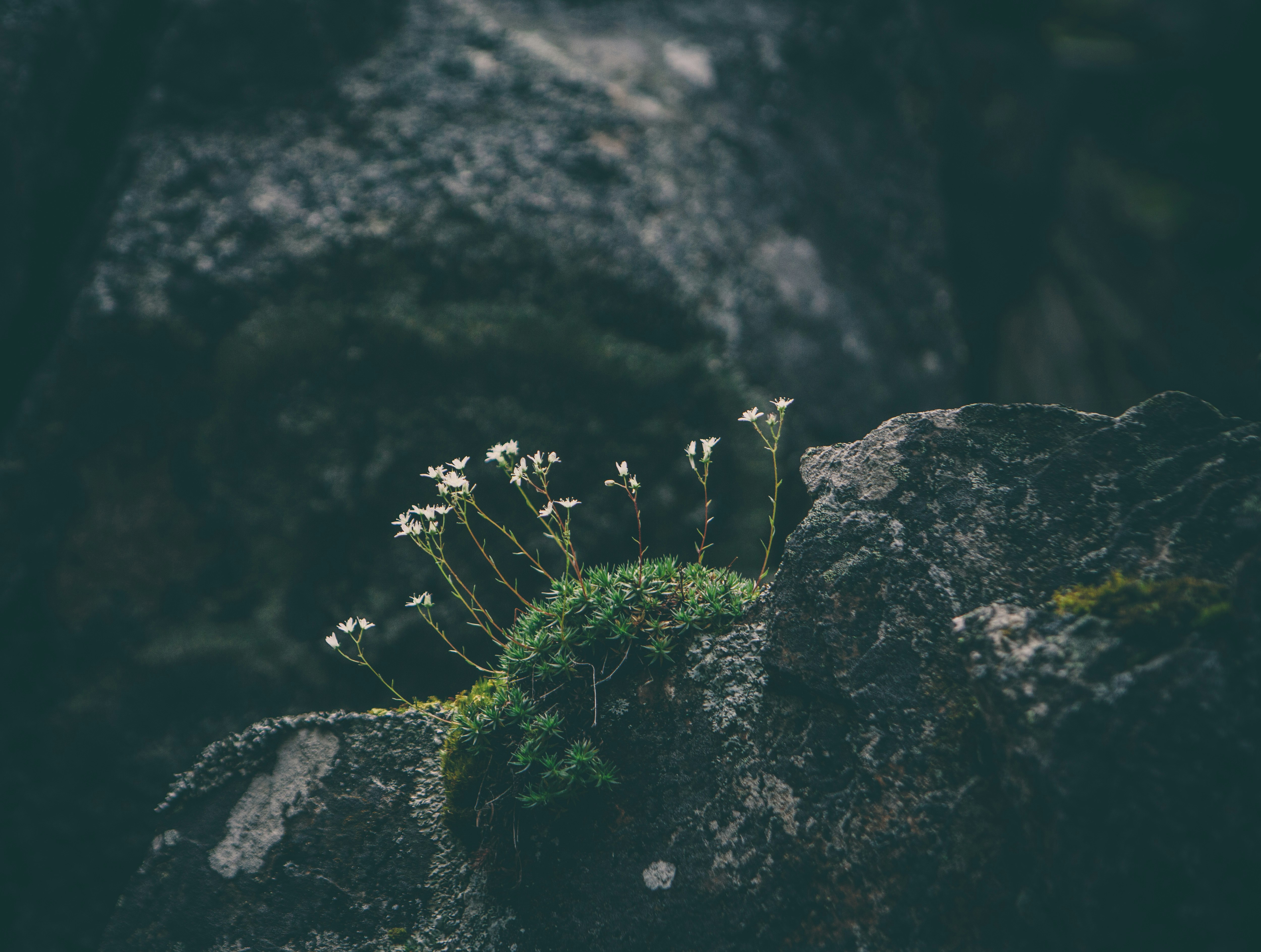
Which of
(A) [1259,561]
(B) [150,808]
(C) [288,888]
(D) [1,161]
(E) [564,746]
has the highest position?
(D) [1,161]

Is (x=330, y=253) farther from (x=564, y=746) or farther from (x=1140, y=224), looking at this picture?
(x=1140, y=224)

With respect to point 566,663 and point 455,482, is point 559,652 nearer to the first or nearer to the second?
point 566,663

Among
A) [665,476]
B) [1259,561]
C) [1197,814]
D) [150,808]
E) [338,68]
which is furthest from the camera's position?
[338,68]

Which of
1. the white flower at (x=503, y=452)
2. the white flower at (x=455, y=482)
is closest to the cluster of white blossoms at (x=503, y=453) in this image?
the white flower at (x=503, y=452)

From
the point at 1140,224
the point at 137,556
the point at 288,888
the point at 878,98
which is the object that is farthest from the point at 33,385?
the point at 1140,224

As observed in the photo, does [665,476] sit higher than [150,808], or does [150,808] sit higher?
[665,476]

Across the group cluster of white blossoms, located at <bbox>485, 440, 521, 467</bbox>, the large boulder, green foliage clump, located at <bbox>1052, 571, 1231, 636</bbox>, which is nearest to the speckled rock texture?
green foliage clump, located at <bbox>1052, 571, 1231, 636</bbox>

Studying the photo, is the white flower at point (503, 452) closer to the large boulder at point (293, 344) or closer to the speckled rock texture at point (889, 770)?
the speckled rock texture at point (889, 770)
